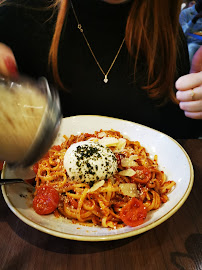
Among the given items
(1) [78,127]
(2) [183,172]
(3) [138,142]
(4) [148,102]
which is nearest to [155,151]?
(3) [138,142]

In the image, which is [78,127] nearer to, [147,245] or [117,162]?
[117,162]

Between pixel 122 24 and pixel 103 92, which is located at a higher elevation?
pixel 122 24

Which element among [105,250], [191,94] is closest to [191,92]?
[191,94]

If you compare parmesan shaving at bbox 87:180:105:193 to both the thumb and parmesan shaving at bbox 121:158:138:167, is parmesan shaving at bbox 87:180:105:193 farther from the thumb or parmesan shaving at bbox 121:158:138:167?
the thumb

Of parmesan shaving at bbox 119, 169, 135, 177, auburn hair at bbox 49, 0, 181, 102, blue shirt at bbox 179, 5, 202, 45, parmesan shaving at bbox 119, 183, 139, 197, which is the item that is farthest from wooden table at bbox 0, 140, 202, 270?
blue shirt at bbox 179, 5, 202, 45

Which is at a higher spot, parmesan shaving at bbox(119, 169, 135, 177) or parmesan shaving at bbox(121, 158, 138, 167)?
parmesan shaving at bbox(119, 169, 135, 177)

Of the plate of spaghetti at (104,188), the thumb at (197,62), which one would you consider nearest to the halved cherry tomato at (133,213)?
the plate of spaghetti at (104,188)

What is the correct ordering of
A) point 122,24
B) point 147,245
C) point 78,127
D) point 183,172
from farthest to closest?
point 122,24 < point 78,127 < point 183,172 < point 147,245
